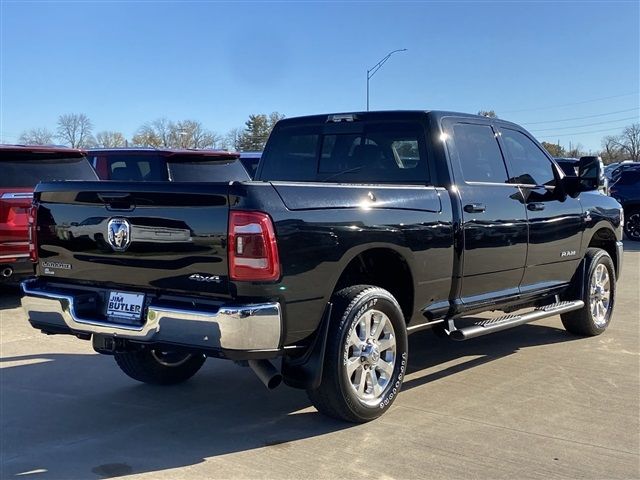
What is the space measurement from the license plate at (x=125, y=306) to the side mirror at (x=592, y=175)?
4.36m

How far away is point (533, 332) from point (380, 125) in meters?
3.09

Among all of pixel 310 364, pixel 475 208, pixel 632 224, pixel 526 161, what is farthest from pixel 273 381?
pixel 632 224

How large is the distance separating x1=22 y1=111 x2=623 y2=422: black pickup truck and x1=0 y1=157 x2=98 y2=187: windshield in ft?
11.8

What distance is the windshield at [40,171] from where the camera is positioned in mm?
8375

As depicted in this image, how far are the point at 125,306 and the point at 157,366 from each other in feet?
4.23

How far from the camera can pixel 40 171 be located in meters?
8.61

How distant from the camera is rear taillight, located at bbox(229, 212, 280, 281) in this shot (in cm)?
376

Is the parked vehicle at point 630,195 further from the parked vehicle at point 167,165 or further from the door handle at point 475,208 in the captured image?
the door handle at point 475,208

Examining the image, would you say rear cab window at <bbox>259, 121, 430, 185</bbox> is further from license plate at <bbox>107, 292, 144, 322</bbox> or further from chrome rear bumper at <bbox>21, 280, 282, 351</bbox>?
license plate at <bbox>107, 292, 144, 322</bbox>

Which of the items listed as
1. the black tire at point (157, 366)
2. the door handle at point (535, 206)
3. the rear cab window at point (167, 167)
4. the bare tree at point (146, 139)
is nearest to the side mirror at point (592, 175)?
the door handle at point (535, 206)

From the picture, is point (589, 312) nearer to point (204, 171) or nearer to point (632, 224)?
point (204, 171)

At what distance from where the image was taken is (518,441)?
166 inches

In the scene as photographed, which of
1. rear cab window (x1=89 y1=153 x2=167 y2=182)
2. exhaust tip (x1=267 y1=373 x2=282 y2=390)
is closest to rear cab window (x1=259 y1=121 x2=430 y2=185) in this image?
exhaust tip (x1=267 y1=373 x2=282 y2=390)

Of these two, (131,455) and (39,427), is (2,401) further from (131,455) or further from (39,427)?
(131,455)
